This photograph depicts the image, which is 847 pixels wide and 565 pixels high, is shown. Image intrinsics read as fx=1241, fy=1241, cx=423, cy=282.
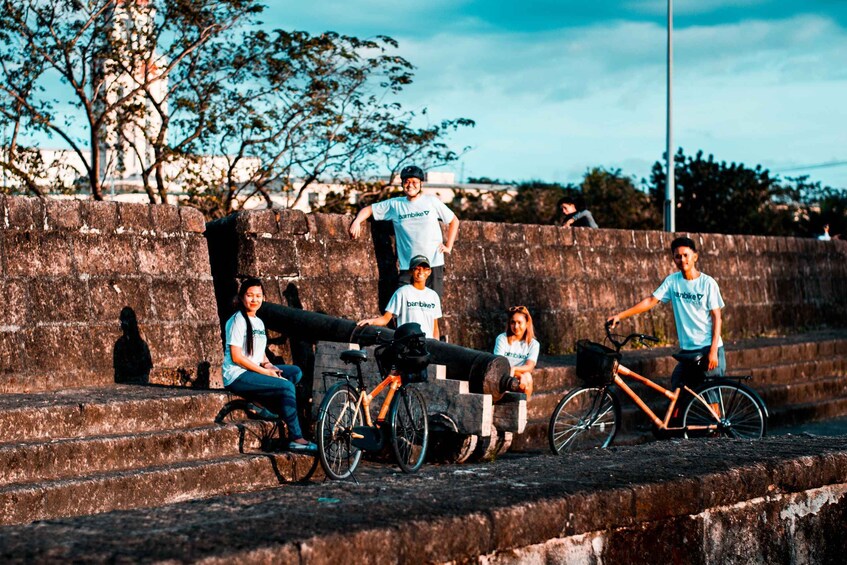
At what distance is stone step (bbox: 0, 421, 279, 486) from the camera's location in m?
6.42

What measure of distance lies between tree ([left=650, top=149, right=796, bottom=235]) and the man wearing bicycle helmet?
22653 millimetres

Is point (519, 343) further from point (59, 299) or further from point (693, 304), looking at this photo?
point (59, 299)

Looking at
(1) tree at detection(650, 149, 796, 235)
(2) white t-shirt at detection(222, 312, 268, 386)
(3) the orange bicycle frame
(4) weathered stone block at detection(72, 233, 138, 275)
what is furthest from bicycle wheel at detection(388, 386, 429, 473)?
(1) tree at detection(650, 149, 796, 235)

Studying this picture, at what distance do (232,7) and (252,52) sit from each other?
0.66 metres

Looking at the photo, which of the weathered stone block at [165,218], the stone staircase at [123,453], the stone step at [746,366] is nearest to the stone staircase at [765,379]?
the stone step at [746,366]

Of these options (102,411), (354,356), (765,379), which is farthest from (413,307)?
(765,379)

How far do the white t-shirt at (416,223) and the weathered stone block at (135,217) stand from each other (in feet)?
6.31

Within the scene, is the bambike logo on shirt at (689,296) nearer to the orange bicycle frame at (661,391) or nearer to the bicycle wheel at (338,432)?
the orange bicycle frame at (661,391)

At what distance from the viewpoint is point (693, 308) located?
9508 mm

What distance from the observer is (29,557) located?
9.45ft

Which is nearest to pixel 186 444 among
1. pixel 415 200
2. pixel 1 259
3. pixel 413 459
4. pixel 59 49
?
pixel 413 459

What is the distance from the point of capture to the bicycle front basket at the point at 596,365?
9.02m

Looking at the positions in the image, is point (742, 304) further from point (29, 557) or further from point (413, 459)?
point (29, 557)

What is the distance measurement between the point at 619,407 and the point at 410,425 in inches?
81.9
